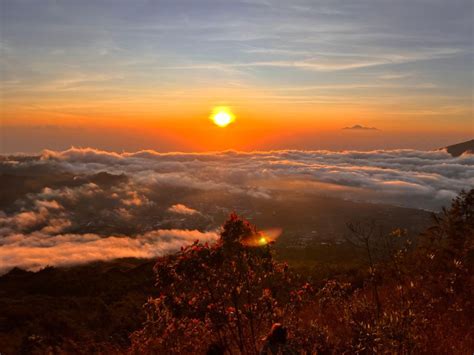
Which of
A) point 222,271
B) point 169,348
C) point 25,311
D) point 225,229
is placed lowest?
point 25,311

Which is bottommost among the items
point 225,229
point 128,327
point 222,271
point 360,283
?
point 128,327

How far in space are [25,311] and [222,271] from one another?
5474cm

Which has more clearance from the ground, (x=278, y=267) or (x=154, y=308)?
(x=278, y=267)

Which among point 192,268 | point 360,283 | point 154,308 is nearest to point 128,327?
point 360,283

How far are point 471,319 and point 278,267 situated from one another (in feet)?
16.3

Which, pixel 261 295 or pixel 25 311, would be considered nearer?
pixel 261 295

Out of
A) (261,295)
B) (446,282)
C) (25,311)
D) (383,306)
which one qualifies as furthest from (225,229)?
(25,311)

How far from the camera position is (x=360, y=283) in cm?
2558

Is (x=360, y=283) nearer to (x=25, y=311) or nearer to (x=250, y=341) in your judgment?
(x=250, y=341)

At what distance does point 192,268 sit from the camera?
8.06m

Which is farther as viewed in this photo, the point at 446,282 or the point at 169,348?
the point at 446,282

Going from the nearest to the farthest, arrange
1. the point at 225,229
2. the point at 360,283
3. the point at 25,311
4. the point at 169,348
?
the point at 225,229 → the point at 169,348 → the point at 360,283 → the point at 25,311

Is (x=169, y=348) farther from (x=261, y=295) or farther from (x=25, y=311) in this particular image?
(x=25, y=311)

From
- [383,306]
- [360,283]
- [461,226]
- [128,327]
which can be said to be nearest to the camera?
[383,306]
